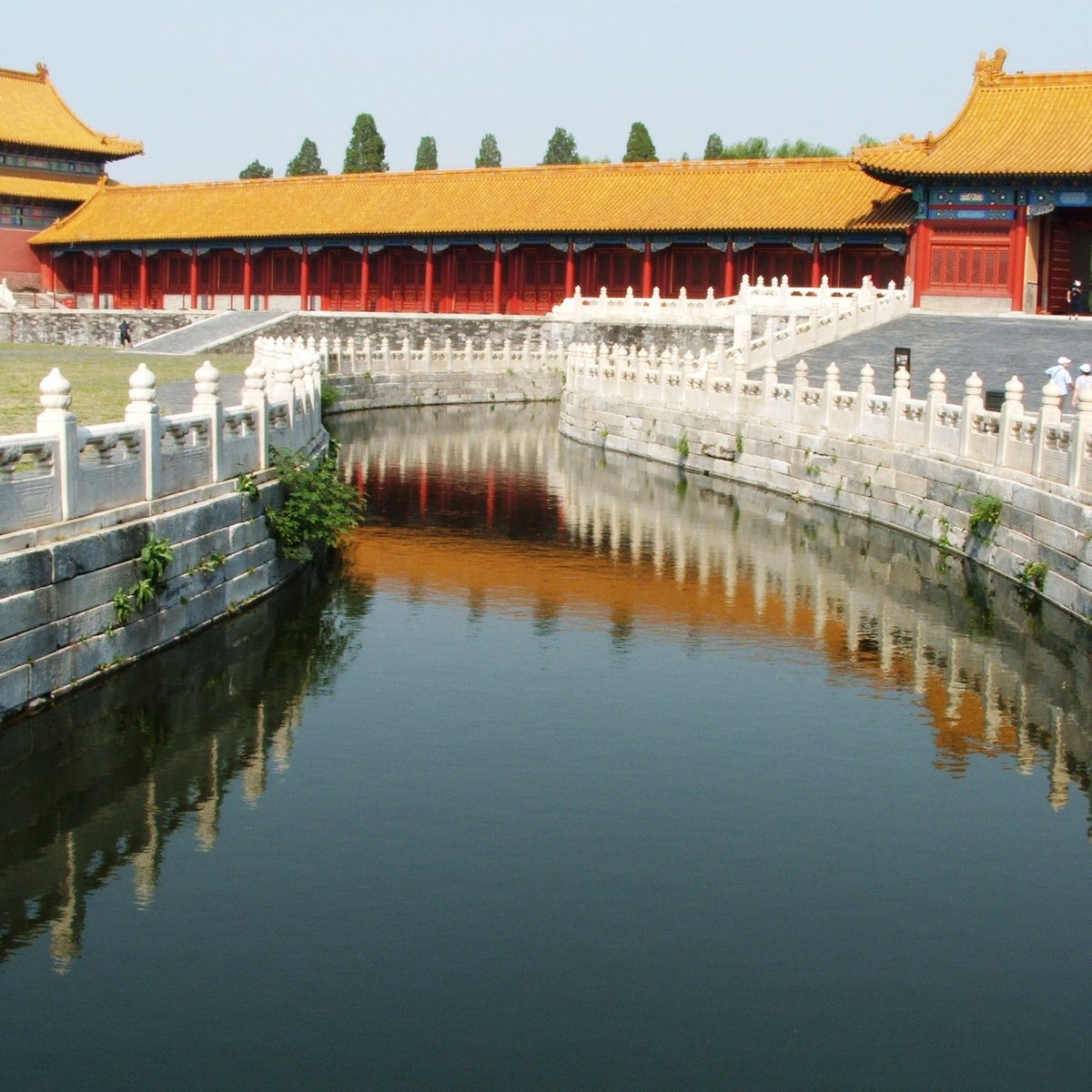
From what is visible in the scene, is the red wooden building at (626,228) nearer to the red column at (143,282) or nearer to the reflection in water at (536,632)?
the red column at (143,282)

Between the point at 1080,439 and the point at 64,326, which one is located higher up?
the point at 64,326

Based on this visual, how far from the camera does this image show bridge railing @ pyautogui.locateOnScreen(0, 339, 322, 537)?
1213 centimetres

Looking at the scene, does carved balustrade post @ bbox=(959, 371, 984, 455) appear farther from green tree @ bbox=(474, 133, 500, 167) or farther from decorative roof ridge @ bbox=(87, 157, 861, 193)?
green tree @ bbox=(474, 133, 500, 167)

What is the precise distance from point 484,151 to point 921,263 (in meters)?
45.7

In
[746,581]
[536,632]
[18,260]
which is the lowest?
[536,632]

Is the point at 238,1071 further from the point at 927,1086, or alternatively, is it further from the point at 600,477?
the point at 600,477

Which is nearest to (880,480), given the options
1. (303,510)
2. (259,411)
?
(303,510)

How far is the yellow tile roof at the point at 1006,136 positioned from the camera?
1540 inches

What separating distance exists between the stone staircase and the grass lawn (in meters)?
1.82

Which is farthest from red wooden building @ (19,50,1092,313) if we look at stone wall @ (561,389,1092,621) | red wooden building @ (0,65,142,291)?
stone wall @ (561,389,1092,621)

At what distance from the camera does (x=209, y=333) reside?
165ft

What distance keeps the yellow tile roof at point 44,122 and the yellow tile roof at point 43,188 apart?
1305 mm

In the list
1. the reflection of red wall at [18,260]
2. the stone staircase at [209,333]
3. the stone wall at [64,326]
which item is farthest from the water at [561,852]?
the reflection of red wall at [18,260]

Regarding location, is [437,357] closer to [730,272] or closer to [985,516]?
[730,272]
